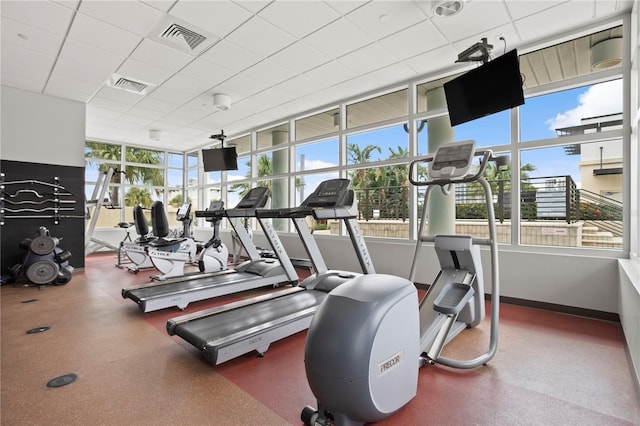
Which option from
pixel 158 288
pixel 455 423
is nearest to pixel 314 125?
pixel 158 288

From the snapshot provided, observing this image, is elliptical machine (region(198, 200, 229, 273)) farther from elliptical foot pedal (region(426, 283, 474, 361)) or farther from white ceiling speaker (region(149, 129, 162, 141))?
elliptical foot pedal (region(426, 283, 474, 361))

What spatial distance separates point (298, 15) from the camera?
3.45 m

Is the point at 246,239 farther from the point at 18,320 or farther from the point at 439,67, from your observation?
the point at 439,67

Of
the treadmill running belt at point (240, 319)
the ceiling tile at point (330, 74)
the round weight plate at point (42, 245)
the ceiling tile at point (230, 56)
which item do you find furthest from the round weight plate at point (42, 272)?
the ceiling tile at point (330, 74)

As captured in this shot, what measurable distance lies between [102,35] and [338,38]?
2.74 m

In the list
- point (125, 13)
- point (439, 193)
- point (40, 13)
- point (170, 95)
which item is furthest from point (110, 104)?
point (439, 193)

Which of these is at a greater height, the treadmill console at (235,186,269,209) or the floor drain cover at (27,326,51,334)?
the treadmill console at (235,186,269,209)

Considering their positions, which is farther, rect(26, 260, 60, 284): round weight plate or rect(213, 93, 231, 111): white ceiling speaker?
rect(213, 93, 231, 111): white ceiling speaker

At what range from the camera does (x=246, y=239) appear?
17.1 feet

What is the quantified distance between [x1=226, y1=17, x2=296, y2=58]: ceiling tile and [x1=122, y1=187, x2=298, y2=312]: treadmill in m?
1.84

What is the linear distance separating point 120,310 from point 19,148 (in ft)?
12.7

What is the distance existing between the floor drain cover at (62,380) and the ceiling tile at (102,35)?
3470 mm

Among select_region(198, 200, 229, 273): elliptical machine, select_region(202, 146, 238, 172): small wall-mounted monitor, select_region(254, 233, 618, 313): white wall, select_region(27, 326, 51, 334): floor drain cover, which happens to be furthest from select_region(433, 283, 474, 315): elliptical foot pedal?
select_region(202, 146, 238, 172): small wall-mounted monitor

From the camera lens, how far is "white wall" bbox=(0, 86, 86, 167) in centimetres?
542
